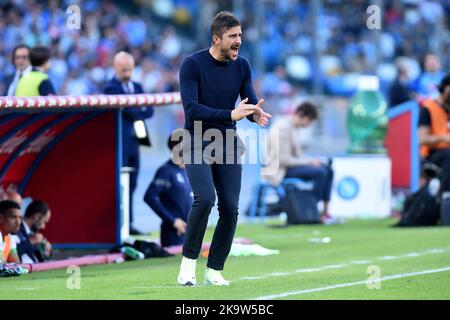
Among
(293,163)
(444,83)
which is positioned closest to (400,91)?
(293,163)

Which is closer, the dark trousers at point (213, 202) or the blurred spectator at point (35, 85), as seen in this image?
the dark trousers at point (213, 202)

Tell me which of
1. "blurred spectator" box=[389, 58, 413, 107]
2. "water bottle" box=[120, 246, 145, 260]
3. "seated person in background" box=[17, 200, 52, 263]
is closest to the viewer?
"seated person in background" box=[17, 200, 52, 263]

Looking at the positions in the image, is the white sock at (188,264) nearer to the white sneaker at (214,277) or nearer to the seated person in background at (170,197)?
the white sneaker at (214,277)

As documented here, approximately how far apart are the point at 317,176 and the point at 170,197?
4.89 m

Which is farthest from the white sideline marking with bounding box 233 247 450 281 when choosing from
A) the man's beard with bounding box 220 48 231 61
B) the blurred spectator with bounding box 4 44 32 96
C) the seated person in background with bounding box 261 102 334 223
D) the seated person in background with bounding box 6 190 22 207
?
the seated person in background with bounding box 261 102 334 223

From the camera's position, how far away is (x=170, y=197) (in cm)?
1312

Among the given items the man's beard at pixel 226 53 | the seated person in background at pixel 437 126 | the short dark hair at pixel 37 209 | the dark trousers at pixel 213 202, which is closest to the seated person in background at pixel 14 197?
the short dark hair at pixel 37 209

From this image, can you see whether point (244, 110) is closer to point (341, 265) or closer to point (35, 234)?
point (341, 265)

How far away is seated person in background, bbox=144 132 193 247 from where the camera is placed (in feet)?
42.5

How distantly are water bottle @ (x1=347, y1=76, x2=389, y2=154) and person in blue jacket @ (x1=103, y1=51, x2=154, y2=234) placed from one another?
218 inches

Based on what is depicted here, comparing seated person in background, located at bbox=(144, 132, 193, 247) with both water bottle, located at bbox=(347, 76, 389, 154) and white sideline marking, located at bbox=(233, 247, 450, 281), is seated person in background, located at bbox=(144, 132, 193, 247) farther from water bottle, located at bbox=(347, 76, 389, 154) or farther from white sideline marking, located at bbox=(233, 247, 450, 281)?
water bottle, located at bbox=(347, 76, 389, 154)

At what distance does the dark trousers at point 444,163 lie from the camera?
1670 cm

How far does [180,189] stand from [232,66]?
3764 millimetres

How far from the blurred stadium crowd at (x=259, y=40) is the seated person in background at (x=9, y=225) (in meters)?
11.7
